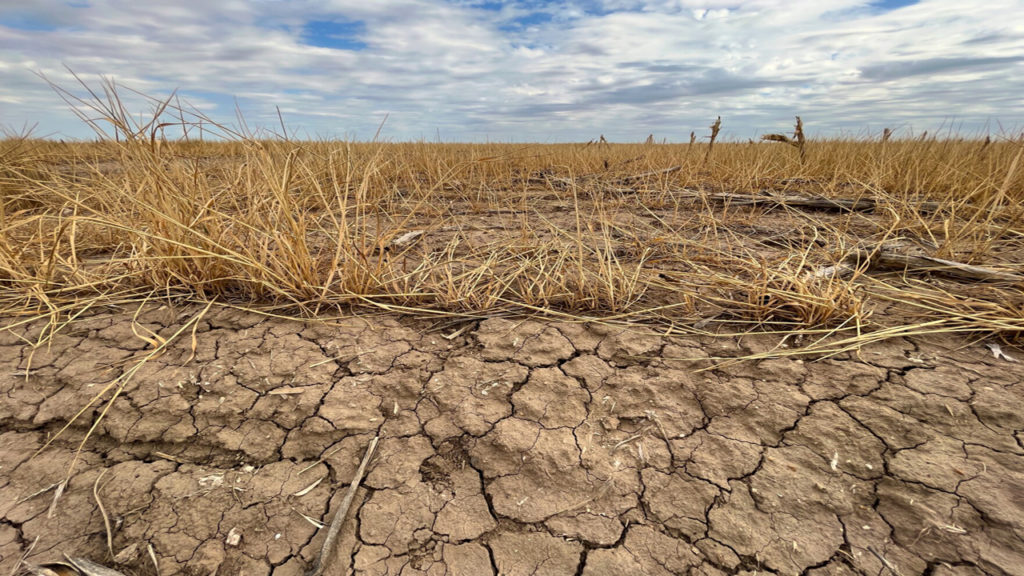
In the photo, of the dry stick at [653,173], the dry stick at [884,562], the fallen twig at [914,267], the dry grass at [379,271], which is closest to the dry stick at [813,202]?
the dry grass at [379,271]

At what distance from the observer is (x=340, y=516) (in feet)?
3.14

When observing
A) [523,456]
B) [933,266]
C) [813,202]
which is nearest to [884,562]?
[523,456]

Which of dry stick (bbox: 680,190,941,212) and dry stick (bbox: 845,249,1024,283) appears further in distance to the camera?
dry stick (bbox: 680,190,941,212)

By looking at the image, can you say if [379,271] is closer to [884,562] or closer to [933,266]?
[884,562]

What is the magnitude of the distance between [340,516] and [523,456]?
0.44 meters

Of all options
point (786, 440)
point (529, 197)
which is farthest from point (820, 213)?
point (786, 440)

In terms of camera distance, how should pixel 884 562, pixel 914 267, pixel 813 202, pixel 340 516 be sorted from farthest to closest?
pixel 813 202 → pixel 914 267 → pixel 340 516 → pixel 884 562

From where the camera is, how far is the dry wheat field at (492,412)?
3.01 feet

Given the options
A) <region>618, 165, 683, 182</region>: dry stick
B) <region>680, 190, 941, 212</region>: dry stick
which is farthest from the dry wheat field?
<region>618, 165, 683, 182</region>: dry stick

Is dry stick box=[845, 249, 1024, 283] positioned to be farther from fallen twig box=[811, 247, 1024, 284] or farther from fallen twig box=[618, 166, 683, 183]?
fallen twig box=[618, 166, 683, 183]

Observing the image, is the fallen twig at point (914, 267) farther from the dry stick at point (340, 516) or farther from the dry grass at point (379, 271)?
the dry stick at point (340, 516)

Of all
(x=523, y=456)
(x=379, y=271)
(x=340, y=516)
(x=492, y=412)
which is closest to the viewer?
(x=340, y=516)

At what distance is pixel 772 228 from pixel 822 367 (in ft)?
5.34

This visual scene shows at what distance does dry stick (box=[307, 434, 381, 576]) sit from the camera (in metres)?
0.88
